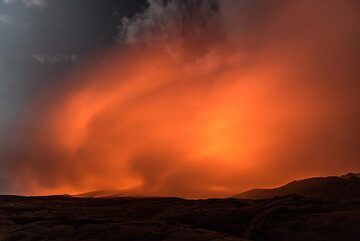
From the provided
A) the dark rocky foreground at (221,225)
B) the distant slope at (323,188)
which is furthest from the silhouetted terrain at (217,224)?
the distant slope at (323,188)

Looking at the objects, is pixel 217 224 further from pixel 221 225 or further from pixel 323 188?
pixel 323 188

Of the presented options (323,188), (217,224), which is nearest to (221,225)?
(217,224)

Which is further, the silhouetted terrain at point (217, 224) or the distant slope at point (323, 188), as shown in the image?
the distant slope at point (323, 188)

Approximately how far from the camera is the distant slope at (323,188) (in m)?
39.4

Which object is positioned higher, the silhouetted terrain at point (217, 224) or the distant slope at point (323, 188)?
the distant slope at point (323, 188)

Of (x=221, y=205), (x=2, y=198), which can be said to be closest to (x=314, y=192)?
(x=221, y=205)

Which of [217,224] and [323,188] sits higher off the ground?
[323,188]

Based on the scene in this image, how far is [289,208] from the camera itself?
24875 mm

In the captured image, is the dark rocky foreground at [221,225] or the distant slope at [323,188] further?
the distant slope at [323,188]

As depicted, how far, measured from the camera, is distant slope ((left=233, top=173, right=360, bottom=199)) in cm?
3945

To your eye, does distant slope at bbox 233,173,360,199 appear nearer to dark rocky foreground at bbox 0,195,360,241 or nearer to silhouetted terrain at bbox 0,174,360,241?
silhouetted terrain at bbox 0,174,360,241

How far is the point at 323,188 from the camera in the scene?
1758 inches

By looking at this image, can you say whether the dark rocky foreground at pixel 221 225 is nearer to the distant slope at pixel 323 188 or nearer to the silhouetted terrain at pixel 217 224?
the silhouetted terrain at pixel 217 224

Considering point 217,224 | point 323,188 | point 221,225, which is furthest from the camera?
point 323,188
